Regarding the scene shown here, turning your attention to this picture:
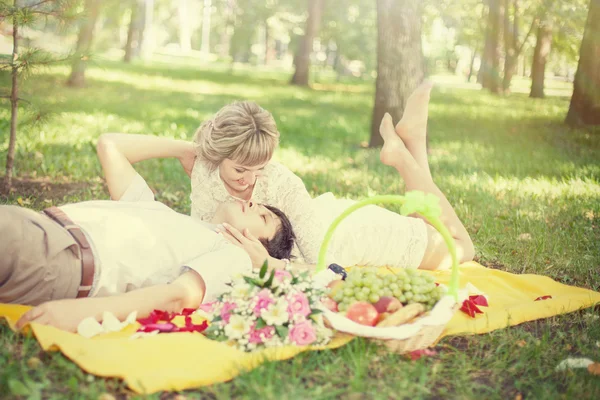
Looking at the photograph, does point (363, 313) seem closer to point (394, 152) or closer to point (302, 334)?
point (302, 334)

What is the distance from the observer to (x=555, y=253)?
4426 millimetres

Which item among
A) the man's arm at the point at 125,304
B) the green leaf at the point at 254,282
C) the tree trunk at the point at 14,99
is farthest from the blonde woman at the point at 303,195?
the tree trunk at the point at 14,99

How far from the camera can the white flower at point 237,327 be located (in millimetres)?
2725

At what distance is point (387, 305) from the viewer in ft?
9.21

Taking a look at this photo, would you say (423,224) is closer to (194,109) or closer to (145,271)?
(145,271)

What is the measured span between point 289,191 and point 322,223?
36cm

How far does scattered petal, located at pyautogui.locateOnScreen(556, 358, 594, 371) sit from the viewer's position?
273 centimetres

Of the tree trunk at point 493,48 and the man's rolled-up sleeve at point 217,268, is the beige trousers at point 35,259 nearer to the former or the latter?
the man's rolled-up sleeve at point 217,268

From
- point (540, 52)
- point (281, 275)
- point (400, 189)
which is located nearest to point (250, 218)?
point (281, 275)

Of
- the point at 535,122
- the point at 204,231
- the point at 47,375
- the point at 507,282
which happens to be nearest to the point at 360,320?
the point at 204,231

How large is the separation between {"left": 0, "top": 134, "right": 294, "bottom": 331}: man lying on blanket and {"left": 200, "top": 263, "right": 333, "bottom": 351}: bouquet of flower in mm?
178

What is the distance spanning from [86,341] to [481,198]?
4.12 m

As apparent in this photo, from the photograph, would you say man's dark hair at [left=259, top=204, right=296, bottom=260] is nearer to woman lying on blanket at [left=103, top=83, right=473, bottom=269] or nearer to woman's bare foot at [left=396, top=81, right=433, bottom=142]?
woman lying on blanket at [left=103, top=83, right=473, bottom=269]

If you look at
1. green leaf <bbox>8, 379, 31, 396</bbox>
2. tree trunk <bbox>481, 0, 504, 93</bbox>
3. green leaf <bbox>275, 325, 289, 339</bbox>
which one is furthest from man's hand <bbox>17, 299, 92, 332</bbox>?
tree trunk <bbox>481, 0, 504, 93</bbox>
